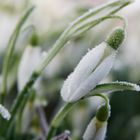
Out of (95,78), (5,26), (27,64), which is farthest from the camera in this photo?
(5,26)

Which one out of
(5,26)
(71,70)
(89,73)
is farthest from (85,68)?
(5,26)

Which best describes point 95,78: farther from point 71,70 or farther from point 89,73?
point 71,70

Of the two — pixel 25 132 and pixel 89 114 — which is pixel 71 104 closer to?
pixel 25 132

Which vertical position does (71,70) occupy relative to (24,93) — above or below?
below

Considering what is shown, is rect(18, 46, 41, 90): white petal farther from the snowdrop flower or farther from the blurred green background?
the snowdrop flower

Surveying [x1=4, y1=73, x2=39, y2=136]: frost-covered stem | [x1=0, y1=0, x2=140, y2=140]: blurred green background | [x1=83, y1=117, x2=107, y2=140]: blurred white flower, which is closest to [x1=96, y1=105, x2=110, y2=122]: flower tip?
[x1=83, y1=117, x2=107, y2=140]: blurred white flower

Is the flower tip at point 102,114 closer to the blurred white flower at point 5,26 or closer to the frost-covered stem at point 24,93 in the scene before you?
the frost-covered stem at point 24,93

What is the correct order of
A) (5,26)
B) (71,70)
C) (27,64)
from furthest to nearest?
1. (5,26)
2. (71,70)
3. (27,64)

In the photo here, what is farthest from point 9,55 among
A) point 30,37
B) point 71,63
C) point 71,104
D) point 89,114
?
point 71,63
